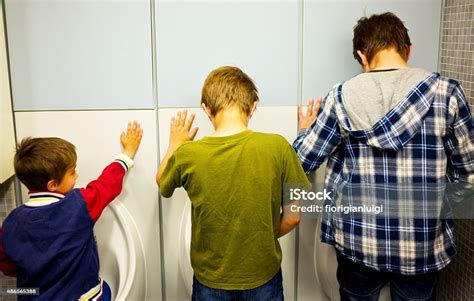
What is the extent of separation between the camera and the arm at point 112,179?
1.32 m

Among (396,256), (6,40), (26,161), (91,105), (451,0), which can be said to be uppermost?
(451,0)

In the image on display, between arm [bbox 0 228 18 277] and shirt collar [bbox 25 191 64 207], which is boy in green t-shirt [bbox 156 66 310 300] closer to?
shirt collar [bbox 25 191 64 207]

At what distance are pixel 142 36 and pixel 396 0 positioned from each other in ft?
2.56

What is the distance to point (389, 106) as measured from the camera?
4.10 ft

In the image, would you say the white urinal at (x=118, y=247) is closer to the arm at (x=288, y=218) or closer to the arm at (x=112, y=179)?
the arm at (x=112, y=179)

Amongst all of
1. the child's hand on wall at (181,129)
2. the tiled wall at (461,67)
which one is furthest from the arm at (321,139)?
the tiled wall at (461,67)

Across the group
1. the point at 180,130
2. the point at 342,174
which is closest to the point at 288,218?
the point at 342,174

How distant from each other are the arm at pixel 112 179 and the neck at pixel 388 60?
2.35ft

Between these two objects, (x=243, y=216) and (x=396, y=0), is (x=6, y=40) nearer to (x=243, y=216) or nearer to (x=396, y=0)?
(x=243, y=216)

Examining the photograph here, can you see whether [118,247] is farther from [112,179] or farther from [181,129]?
[181,129]

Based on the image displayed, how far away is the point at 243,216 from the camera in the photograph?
4.02 feet

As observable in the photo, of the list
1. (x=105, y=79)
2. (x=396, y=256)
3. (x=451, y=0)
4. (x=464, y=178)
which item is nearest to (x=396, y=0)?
(x=451, y=0)

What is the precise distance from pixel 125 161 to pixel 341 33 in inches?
30.2

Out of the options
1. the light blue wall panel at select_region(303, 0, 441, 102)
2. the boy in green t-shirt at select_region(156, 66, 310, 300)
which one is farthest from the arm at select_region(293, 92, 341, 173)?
the light blue wall panel at select_region(303, 0, 441, 102)
